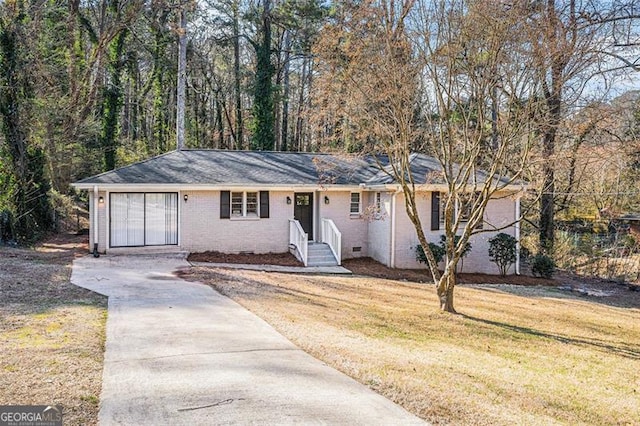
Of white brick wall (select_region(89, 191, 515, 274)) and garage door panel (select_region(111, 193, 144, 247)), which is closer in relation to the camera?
garage door panel (select_region(111, 193, 144, 247))

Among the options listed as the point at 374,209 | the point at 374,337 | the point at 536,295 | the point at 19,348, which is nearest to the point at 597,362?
the point at 374,337

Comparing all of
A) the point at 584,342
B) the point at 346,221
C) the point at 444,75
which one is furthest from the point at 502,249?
the point at 444,75

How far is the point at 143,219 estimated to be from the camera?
14.9 metres

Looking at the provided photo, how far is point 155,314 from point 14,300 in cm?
255

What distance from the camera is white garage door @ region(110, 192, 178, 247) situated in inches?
575

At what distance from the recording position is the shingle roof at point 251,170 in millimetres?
14859

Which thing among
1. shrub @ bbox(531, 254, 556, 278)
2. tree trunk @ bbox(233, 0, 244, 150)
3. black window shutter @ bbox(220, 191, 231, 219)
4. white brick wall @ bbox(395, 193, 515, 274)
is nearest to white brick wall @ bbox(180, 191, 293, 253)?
black window shutter @ bbox(220, 191, 231, 219)

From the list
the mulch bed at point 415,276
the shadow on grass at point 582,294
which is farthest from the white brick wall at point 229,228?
the shadow on grass at point 582,294

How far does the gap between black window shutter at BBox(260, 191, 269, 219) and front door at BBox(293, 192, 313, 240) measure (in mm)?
1201

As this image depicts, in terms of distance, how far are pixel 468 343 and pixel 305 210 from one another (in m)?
10.0

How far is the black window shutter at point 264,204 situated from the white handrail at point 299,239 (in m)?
0.90

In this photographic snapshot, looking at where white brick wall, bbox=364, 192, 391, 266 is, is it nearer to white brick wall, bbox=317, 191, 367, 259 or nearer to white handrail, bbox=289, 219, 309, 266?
white brick wall, bbox=317, 191, 367, 259

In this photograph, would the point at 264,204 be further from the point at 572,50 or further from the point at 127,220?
the point at 572,50

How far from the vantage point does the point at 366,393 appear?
4.55 metres
